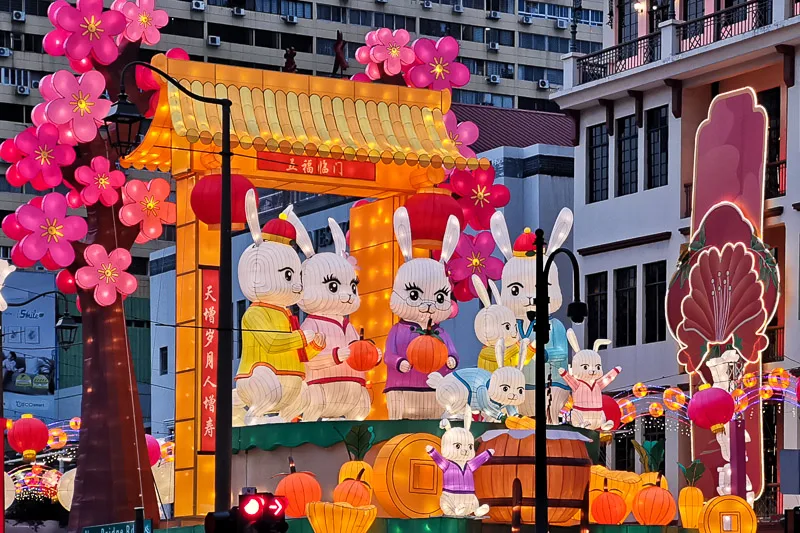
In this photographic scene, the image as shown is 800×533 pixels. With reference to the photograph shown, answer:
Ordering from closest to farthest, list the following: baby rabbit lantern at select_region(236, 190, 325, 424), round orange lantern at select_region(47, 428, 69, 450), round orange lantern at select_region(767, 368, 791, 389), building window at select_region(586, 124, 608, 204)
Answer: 1. baby rabbit lantern at select_region(236, 190, 325, 424)
2. round orange lantern at select_region(47, 428, 69, 450)
3. round orange lantern at select_region(767, 368, 791, 389)
4. building window at select_region(586, 124, 608, 204)

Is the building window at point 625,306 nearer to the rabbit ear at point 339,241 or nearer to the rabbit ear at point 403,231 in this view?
the rabbit ear at point 403,231

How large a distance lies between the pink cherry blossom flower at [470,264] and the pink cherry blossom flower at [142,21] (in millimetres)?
6654

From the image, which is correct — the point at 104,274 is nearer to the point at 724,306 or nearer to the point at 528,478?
the point at 528,478

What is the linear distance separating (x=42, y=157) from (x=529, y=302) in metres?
8.56

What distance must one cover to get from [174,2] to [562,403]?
53.1 metres

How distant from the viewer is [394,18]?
88312mm

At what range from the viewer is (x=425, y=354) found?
1267 inches

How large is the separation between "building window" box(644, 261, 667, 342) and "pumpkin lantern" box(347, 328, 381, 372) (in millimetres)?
13839

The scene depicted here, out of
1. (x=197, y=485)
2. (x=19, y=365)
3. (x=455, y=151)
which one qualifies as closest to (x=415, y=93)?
(x=455, y=151)

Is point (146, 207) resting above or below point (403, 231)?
above

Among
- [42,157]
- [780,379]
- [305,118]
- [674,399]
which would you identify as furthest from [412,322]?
[780,379]

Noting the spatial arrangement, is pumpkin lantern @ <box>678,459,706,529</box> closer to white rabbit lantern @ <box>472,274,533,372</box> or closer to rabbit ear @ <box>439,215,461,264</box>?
white rabbit lantern @ <box>472,274,533,372</box>

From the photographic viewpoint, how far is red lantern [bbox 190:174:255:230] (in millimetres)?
32250

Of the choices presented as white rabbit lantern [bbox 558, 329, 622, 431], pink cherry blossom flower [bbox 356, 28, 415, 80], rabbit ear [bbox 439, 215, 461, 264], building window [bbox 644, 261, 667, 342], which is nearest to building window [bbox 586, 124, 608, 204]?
building window [bbox 644, 261, 667, 342]
